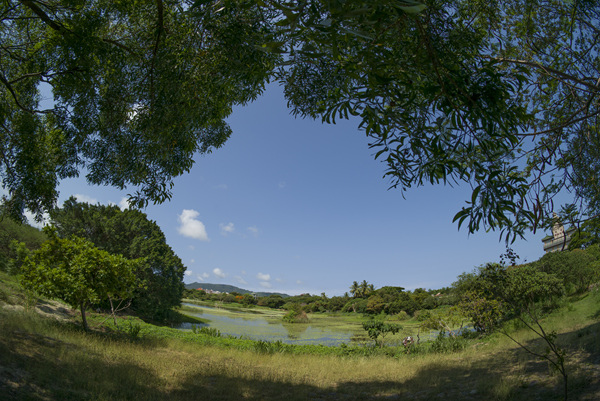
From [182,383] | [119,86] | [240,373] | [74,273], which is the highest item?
[119,86]

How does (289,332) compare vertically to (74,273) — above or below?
below

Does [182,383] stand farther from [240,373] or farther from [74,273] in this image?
[74,273]

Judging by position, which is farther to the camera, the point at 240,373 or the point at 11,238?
the point at 11,238

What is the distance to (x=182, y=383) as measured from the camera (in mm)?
6355

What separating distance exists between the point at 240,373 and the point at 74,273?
261 inches

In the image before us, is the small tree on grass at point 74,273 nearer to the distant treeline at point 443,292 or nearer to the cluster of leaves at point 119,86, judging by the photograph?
the cluster of leaves at point 119,86

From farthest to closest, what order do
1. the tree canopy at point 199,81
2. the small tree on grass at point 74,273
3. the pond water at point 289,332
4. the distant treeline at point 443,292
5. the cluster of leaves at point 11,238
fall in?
1. the cluster of leaves at point 11,238
2. the pond water at point 289,332
3. the distant treeline at point 443,292
4. the small tree on grass at point 74,273
5. the tree canopy at point 199,81

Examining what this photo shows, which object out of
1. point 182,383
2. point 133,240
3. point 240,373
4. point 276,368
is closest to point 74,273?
point 182,383

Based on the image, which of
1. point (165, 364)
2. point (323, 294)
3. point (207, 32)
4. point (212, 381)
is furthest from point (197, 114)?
point (323, 294)

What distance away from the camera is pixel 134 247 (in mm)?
22953

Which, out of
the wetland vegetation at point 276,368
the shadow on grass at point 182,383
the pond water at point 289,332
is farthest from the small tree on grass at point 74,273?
the pond water at point 289,332

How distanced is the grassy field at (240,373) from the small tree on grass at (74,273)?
0.96 m

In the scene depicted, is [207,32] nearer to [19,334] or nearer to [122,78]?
[122,78]

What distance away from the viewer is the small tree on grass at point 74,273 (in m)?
9.70
